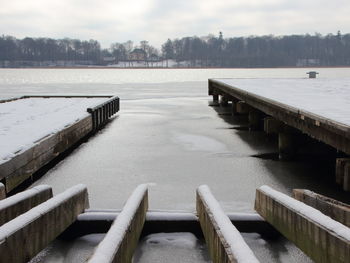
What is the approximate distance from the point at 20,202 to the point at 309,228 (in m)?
3.18

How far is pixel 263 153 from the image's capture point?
1139 centimetres

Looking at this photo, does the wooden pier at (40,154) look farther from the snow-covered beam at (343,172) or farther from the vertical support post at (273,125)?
the snow-covered beam at (343,172)

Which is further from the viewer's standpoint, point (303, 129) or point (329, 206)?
point (303, 129)

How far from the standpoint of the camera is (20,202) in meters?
4.90

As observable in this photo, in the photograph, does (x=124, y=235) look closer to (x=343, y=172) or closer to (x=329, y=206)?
(x=329, y=206)

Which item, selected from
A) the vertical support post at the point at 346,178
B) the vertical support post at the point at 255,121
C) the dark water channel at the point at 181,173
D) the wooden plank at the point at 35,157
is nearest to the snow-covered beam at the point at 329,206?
the dark water channel at the point at 181,173

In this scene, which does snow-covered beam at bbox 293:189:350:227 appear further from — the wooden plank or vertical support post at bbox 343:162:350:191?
the wooden plank

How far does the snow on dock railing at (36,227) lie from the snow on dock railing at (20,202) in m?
0.39

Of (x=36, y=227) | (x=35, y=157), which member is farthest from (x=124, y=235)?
(x=35, y=157)

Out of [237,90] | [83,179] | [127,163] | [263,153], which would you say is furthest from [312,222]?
[237,90]

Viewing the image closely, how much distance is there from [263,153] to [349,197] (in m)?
4.10

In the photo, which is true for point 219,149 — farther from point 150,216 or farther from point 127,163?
point 150,216

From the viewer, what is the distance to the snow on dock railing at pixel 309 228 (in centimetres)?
365

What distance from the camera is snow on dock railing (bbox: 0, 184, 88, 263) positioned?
3713mm
